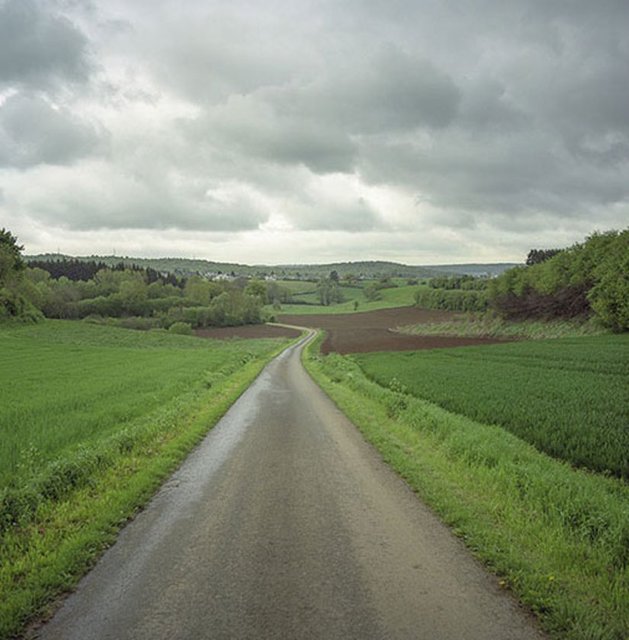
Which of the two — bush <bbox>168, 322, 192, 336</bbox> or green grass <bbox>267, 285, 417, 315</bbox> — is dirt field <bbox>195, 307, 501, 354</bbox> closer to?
bush <bbox>168, 322, 192, 336</bbox>

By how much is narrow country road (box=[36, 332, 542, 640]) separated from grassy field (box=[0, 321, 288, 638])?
51cm

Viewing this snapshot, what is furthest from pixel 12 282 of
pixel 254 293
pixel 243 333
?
pixel 254 293

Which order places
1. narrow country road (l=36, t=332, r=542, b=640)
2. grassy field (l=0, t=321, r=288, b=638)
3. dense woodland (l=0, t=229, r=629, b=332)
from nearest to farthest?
narrow country road (l=36, t=332, r=542, b=640)
grassy field (l=0, t=321, r=288, b=638)
dense woodland (l=0, t=229, r=629, b=332)

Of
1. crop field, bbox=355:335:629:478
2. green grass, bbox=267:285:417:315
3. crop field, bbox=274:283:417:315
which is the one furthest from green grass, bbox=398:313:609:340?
crop field, bbox=274:283:417:315

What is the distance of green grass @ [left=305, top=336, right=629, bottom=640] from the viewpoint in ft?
18.9

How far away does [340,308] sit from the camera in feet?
583

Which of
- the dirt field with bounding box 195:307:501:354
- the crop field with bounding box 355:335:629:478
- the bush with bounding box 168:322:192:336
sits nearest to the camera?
the crop field with bounding box 355:335:629:478

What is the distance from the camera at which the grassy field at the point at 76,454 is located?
21.8 ft

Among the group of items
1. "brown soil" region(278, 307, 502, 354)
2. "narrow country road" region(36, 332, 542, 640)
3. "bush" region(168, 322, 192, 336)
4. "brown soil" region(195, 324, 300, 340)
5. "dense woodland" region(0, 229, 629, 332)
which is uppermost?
"dense woodland" region(0, 229, 629, 332)

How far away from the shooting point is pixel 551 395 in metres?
19.6

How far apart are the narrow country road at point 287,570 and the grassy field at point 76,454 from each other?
1.68 feet

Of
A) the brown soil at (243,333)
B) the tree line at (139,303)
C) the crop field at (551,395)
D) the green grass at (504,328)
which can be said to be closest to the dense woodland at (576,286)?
the green grass at (504,328)

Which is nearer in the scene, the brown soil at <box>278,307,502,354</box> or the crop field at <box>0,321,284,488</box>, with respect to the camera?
the crop field at <box>0,321,284,488</box>

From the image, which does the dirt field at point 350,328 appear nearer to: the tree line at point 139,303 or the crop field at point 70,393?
the tree line at point 139,303
